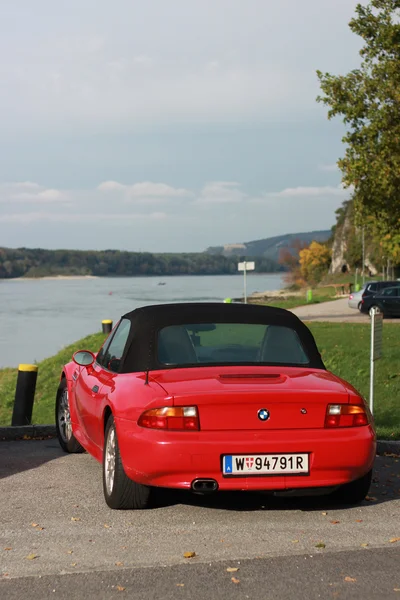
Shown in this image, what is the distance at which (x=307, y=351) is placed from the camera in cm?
680

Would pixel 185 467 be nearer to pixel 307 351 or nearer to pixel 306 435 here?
pixel 306 435

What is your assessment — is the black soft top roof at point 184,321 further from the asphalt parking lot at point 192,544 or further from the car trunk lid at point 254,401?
the asphalt parking lot at point 192,544

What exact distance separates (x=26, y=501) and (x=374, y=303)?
33.7 meters

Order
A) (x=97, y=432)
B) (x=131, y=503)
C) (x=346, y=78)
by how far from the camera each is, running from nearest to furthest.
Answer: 1. (x=131, y=503)
2. (x=97, y=432)
3. (x=346, y=78)

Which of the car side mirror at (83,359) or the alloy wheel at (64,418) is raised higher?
the car side mirror at (83,359)

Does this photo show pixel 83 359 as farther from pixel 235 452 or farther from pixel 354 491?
pixel 354 491

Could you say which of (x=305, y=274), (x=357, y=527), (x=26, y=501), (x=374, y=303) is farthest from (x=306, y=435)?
(x=305, y=274)

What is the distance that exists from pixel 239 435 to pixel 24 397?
5727 mm

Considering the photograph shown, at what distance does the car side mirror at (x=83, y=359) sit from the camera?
7516mm

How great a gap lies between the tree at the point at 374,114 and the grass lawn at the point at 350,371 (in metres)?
4.16

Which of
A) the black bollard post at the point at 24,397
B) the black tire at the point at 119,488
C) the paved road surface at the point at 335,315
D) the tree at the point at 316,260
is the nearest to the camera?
the black tire at the point at 119,488

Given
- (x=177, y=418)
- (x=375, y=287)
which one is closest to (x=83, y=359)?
(x=177, y=418)

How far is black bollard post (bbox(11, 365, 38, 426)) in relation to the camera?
35.5 feet

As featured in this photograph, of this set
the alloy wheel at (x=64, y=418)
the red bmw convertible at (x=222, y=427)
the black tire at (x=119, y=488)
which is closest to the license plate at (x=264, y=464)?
the red bmw convertible at (x=222, y=427)
